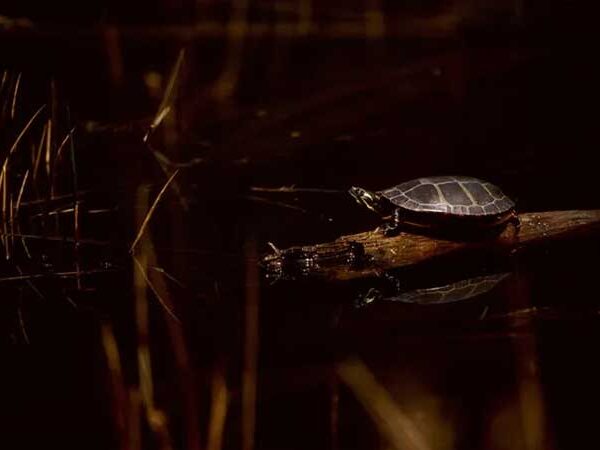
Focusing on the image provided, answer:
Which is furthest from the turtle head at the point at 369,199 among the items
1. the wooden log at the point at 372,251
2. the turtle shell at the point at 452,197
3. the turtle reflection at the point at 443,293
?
the turtle reflection at the point at 443,293

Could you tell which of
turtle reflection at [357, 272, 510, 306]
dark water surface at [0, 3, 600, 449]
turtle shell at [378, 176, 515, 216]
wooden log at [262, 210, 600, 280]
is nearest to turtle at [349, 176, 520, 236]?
turtle shell at [378, 176, 515, 216]

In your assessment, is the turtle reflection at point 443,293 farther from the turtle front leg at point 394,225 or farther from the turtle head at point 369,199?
the turtle head at point 369,199

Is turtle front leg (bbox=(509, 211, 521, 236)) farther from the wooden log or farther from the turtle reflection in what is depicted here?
the turtle reflection

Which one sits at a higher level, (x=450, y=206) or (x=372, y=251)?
(x=450, y=206)

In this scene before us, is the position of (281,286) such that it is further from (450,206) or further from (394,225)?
(450,206)

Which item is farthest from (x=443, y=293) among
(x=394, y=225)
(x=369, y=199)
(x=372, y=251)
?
(x=369, y=199)
